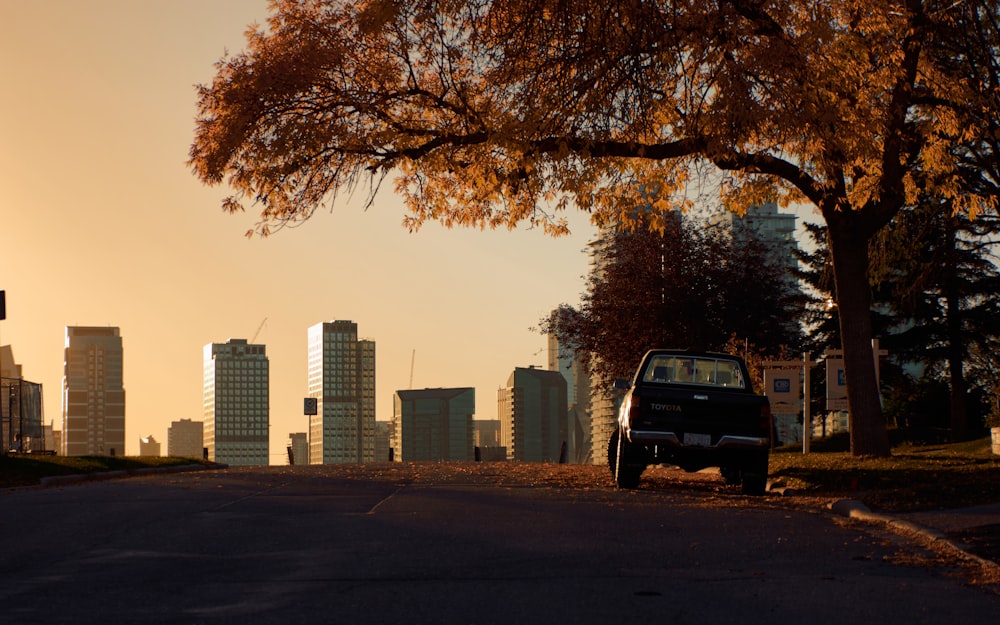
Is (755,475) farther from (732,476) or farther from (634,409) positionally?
(732,476)

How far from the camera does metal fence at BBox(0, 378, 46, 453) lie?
3794 cm

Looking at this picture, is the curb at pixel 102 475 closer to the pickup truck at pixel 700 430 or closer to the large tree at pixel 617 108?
the large tree at pixel 617 108

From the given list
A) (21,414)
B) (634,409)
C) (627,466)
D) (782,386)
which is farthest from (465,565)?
(21,414)

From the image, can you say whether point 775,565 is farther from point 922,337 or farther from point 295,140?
point 922,337

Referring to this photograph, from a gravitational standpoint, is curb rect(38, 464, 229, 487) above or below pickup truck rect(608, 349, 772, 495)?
below

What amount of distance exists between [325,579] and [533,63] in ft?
38.2

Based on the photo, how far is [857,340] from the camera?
23078 millimetres

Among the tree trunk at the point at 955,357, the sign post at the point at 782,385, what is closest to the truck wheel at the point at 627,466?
the sign post at the point at 782,385

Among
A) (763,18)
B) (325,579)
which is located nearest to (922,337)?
A: (763,18)

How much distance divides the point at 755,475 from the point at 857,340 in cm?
577

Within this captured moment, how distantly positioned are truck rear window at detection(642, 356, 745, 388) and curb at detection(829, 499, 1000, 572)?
439cm

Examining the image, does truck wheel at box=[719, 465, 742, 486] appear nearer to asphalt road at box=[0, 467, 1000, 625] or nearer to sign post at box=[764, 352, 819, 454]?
asphalt road at box=[0, 467, 1000, 625]

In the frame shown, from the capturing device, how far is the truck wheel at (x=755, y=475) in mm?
18297

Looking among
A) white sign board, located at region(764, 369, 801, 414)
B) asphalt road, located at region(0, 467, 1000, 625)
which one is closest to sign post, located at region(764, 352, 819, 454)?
white sign board, located at region(764, 369, 801, 414)
